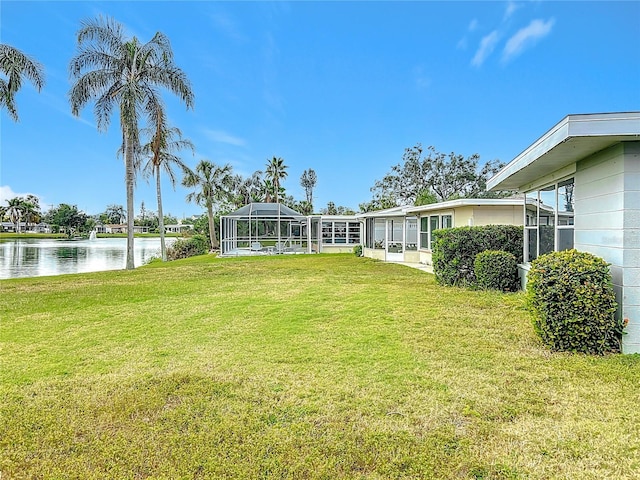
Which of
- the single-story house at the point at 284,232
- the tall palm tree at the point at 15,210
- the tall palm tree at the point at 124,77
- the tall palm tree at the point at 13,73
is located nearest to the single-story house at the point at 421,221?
the single-story house at the point at 284,232

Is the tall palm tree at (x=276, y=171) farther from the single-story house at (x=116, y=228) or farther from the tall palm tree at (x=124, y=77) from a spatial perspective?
the single-story house at (x=116, y=228)

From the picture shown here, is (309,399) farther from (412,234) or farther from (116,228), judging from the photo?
(116,228)

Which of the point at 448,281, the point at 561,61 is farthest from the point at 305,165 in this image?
the point at 448,281

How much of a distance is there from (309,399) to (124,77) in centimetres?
1644

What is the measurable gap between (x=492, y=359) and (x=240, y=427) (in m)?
2.91

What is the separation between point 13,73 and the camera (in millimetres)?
11680

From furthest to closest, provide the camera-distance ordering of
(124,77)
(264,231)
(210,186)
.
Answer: (210,186) → (264,231) → (124,77)

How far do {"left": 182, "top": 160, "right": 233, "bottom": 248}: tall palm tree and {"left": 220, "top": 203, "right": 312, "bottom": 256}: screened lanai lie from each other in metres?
4.87

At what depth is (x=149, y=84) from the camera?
15727 mm

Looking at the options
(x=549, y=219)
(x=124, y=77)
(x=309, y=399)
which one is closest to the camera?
(x=309, y=399)

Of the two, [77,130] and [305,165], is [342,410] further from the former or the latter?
[305,165]

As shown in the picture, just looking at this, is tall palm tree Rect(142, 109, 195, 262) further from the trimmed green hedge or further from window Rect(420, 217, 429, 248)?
the trimmed green hedge

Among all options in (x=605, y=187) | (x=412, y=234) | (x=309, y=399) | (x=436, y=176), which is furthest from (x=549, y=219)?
(x=436, y=176)

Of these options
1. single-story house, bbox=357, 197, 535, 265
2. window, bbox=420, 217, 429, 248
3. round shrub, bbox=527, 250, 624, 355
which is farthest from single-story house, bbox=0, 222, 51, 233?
round shrub, bbox=527, 250, 624, 355
